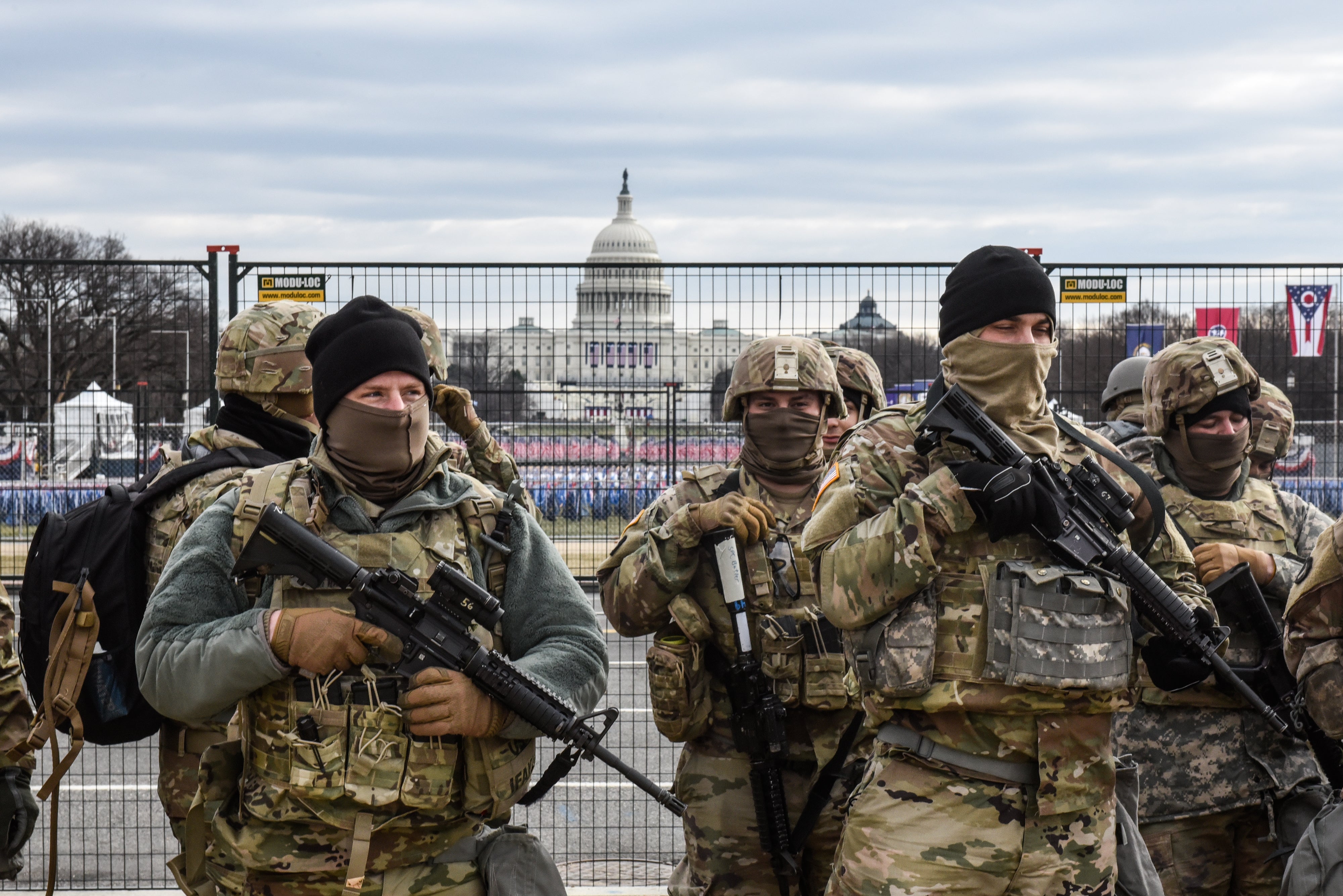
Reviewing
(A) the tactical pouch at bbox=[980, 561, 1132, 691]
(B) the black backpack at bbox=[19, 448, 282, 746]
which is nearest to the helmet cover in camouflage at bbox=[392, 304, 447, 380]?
(B) the black backpack at bbox=[19, 448, 282, 746]

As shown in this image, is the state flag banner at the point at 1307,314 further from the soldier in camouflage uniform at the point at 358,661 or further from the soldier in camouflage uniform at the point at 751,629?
the soldier in camouflage uniform at the point at 358,661

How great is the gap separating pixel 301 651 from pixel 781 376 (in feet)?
6.50

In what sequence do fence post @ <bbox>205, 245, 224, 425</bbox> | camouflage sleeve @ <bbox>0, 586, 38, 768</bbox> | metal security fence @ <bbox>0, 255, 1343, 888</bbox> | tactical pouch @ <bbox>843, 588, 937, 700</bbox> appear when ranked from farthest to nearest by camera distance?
fence post @ <bbox>205, 245, 224, 425</bbox>, metal security fence @ <bbox>0, 255, 1343, 888</bbox>, camouflage sleeve @ <bbox>0, 586, 38, 768</bbox>, tactical pouch @ <bbox>843, 588, 937, 700</bbox>

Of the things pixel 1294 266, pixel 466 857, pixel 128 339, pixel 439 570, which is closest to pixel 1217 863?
pixel 466 857

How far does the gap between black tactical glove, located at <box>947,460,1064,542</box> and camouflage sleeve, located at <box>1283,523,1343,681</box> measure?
0.90 metres

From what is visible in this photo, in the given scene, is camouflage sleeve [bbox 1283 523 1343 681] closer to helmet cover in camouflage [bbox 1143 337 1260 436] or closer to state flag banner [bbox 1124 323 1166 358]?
helmet cover in camouflage [bbox 1143 337 1260 436]

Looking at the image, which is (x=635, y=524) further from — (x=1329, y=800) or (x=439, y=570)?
(x=1329, y=800)

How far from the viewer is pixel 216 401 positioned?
828 centimetres

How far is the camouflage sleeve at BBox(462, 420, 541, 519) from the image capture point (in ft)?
18.2

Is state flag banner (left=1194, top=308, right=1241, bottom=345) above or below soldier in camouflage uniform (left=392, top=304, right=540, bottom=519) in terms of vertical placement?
above

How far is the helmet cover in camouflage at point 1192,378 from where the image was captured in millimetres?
4785

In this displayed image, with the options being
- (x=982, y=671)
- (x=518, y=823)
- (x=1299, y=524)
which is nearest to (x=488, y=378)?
(x=518, y=823)

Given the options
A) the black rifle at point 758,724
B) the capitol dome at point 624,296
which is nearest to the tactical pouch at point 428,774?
the black rifle at point 758,724

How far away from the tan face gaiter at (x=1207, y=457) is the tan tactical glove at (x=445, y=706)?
2.95 metres
